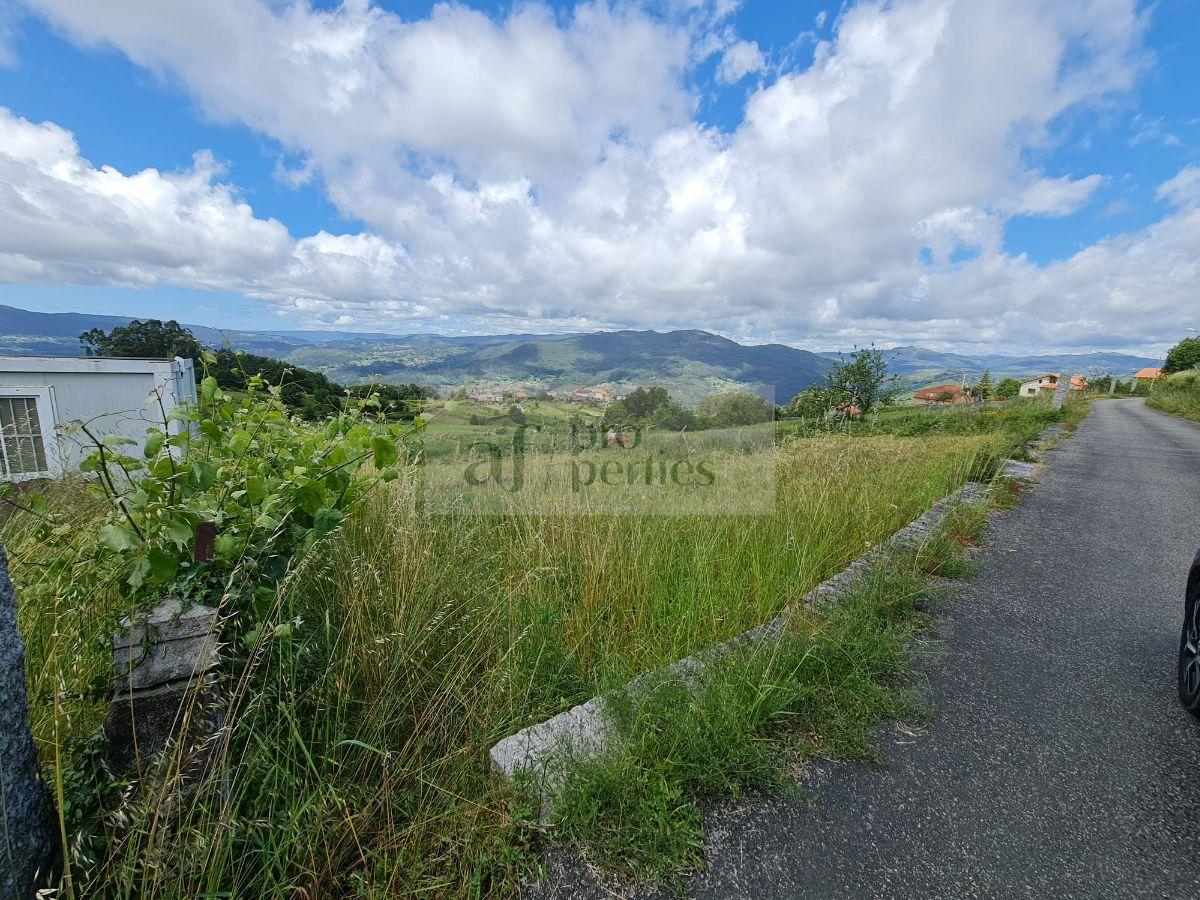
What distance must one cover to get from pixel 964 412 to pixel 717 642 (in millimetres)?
18622

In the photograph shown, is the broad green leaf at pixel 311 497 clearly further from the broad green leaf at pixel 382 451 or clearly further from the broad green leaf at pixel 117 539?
the broad green leaf at pixel 117 539

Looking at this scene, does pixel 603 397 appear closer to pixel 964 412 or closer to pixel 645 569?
pixel 645 569

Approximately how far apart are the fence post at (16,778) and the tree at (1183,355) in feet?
237

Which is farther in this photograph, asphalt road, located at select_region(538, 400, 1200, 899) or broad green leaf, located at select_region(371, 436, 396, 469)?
broad green leaf, located at select_region(371, 436, 396, 469)

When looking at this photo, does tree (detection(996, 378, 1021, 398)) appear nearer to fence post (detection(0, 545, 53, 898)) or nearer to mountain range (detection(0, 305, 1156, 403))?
mountain range (detection(0, 305, 1156, 403))

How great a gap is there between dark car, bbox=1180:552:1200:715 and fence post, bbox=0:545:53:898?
4.36m

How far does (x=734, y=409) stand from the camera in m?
7.16

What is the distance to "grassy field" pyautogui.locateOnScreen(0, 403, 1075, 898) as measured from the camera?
141cm

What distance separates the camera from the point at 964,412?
54.4 ft

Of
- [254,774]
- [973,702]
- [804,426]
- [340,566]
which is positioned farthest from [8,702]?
[804,426]

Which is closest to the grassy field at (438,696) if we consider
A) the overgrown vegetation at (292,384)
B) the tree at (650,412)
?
the overgrown vegetation at (292,384)

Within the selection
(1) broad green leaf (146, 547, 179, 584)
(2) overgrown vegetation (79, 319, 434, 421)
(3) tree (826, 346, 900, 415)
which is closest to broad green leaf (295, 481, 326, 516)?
(1) broad green leaf (146, 547, 179, 584)

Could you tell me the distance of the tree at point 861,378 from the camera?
18552 millimetres

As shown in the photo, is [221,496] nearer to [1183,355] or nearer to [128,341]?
[128,341]
